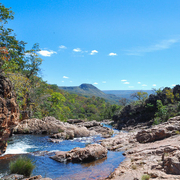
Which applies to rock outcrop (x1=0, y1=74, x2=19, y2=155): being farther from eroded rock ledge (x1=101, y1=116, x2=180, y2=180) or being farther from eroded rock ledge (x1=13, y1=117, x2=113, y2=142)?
eroded rock ledge (x1=13, y1=117, x2=113, y2=142)

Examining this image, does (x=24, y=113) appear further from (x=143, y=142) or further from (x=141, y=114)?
(x=141, y=114)

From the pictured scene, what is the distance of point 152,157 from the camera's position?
29.4 ft

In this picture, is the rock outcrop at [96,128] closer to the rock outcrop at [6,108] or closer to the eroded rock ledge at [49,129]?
the eroded rock ledge at [49,129]

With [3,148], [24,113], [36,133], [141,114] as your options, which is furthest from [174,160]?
[141,114]

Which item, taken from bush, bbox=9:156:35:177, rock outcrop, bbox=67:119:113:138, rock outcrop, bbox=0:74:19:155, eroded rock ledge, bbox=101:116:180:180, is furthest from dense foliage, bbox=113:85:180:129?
rock outcrop, bbox=0:74:19:155

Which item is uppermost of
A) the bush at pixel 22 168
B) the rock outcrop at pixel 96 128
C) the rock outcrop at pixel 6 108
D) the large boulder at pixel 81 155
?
the rock outcrop at pixel 6 108

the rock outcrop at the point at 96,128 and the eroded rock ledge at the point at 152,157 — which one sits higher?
the eroded rock ledge at the point at 152,157

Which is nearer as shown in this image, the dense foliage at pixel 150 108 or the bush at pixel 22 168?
the bush at pixel 22 168

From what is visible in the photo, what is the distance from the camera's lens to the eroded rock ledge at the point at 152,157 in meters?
6.23

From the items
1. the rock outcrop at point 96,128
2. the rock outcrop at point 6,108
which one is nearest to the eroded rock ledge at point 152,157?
the rock outcrop at point 6,108

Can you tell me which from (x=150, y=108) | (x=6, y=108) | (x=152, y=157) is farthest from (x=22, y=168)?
(x=150, y=108)

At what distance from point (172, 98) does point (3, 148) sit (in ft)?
83.9

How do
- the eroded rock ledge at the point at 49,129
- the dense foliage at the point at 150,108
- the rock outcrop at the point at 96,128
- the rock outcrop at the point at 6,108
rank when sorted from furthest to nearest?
1. the dense foliage at the point at 150,108
2. the rock outcrop at the point at 96,128
3. the eroded rock ledge at the point at 49,129
4. the rock outcrop at the point at 6,108

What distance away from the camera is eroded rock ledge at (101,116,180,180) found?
6234 mm
